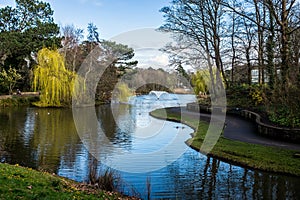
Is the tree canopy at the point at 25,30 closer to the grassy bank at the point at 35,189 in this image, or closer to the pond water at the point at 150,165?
the pond water at the point at 150,165

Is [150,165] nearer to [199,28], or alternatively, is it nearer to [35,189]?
[35,189]

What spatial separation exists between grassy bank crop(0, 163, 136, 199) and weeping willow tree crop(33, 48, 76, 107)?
26.7m

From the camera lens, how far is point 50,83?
1289 inches

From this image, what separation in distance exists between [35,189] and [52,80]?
28244mm

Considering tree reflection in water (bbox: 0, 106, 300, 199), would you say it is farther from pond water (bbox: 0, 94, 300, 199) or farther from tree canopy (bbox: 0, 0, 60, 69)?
tree canopy (bbox: 0, 0, 60, 69)

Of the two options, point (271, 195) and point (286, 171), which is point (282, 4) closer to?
point (286, 171)

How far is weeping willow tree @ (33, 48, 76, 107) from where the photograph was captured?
32938 millimetres

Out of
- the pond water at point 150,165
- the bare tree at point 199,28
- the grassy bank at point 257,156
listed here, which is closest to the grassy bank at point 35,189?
the pond water at point 150,165

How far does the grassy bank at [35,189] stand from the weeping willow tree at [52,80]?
1051 inches

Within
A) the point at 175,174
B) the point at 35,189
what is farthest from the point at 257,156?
the point at 35,189

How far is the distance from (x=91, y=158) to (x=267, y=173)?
6087mm

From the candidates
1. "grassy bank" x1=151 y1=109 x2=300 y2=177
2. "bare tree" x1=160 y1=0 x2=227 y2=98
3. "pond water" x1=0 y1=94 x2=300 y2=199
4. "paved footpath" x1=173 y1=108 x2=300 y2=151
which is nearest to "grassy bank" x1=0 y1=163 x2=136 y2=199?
"pond water" x1=0 y1=94 x2=300 y2=199

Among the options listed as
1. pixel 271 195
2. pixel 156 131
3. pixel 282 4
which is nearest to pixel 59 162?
pixel 271 195

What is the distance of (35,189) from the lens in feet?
19.7
